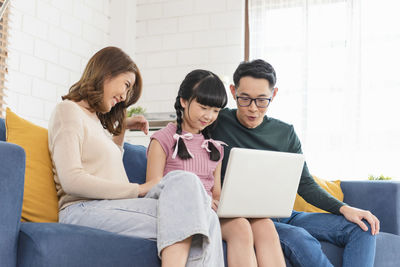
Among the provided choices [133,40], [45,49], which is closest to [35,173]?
[45,49]

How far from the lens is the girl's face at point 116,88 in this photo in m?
1.71

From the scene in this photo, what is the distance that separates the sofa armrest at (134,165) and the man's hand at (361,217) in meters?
0.85

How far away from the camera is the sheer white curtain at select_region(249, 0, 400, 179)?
4.15 metres

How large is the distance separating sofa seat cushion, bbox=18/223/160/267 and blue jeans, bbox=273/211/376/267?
552 mm

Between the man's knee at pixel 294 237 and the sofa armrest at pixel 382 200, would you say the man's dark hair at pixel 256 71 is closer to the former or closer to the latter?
the man's knee at pixel 294 237

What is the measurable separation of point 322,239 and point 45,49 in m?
2.87

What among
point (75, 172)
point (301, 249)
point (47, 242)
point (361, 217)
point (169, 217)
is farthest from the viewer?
point (361, 217)

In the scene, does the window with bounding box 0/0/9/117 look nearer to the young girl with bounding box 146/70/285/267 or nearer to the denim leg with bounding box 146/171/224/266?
the young girl with bounding box 146/70/285/267

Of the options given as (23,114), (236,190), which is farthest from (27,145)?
(23,114)

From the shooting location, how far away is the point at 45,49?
12.9ft

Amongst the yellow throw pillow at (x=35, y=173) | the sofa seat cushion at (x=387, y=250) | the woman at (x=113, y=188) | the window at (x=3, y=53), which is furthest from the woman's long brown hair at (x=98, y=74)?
the window at (x=3, y=53)

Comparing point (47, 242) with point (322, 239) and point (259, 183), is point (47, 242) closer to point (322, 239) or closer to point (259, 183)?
point (259, 183)

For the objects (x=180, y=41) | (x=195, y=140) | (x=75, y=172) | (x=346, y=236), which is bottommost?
(x=346, y=236)

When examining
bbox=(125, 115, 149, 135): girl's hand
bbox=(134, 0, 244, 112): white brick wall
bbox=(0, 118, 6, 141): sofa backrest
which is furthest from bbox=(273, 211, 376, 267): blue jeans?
bbox=(134, 0, 244, 112): white brick wall
